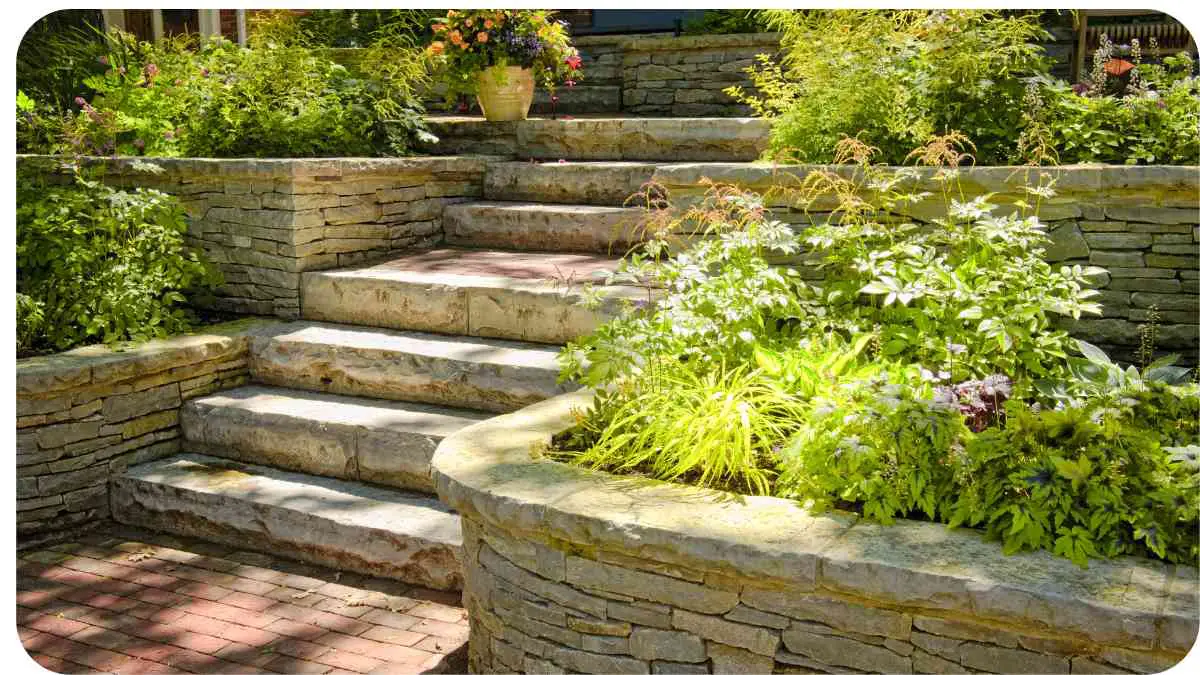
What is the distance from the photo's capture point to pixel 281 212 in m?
5.80

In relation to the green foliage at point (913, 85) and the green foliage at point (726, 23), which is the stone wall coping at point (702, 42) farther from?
the green foliage at point (913, 85)

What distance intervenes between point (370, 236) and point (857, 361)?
3225 mm

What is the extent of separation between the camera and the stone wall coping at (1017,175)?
3996 mm

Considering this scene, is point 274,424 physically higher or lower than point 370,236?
lower

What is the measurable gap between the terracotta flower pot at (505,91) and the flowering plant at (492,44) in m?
0.04

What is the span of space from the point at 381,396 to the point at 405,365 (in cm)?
22

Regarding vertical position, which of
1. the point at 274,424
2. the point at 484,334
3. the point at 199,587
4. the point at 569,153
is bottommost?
the point at 199,587

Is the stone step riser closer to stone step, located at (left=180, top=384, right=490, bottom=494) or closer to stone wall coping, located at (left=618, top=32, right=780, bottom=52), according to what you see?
stone step, located at (left=180, top=384, right=490, bottom=494)

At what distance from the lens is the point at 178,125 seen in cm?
676

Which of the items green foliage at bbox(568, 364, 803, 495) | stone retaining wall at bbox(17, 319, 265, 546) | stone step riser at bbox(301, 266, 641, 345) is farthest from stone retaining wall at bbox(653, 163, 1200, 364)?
stone retaining wall at bbox(17, 319, 265, 546)

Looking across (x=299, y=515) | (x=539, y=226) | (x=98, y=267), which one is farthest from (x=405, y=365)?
(x=98, y=267)

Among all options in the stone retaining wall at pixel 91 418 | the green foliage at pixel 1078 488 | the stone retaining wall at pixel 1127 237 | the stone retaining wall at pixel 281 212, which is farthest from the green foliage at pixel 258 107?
the green foliage at pixel 1078 488

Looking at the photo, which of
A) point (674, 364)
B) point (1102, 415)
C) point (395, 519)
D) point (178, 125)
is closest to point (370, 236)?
point (178, 125)

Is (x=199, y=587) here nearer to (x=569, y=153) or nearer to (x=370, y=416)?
(x=370, y=416)
